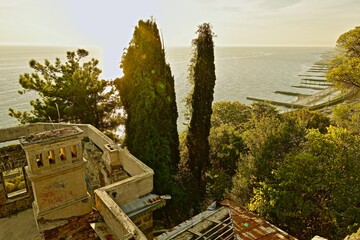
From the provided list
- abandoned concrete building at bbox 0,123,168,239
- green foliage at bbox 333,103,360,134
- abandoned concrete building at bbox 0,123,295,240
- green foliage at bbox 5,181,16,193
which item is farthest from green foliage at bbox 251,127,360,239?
green foliage at bbox 5,181,16,193

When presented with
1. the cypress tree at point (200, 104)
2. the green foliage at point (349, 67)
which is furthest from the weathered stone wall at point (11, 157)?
the green foliage at point (349, 67)

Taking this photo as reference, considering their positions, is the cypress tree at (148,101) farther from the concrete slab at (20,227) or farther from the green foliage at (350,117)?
the green foliage at (350,117)

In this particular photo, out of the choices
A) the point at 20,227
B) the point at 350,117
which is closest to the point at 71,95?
the point at 20,227

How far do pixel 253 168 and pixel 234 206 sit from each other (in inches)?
128

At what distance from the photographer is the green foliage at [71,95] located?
18250 mm

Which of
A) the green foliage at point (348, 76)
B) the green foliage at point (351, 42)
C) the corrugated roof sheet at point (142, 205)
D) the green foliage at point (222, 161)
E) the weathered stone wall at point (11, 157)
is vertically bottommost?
the green foliage at point (222, 161)

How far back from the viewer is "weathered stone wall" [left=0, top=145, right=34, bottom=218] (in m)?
10.6

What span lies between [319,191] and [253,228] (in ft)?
15.0

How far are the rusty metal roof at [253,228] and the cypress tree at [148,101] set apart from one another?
4687 mm

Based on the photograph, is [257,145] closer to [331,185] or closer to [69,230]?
[331,185]

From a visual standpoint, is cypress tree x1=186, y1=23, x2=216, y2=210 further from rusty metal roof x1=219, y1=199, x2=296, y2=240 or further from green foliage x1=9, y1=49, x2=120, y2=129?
green foliage x1=9, y1=49, x2=120, y2=129

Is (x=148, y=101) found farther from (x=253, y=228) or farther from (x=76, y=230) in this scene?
(x=76, y=230)

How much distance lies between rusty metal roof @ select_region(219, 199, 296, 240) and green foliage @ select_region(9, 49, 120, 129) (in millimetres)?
13148

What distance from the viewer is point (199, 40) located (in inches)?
665
